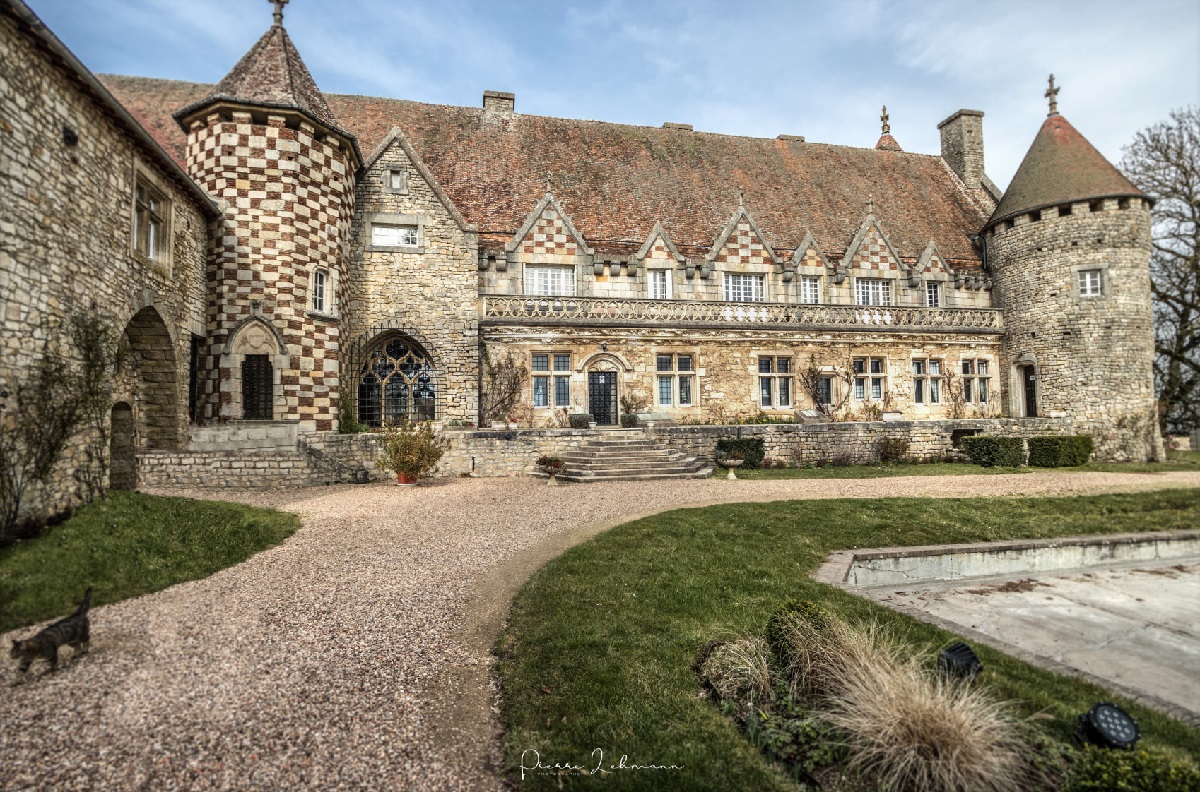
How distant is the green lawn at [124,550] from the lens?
5574 mm

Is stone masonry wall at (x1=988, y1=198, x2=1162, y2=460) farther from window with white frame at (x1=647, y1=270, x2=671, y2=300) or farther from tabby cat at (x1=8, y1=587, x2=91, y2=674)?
tabby cat at (x1=8, y1=587, x2=91, y2=674)

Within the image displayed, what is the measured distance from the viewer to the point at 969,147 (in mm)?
27078

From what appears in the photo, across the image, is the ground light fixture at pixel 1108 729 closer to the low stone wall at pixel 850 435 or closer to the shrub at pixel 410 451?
the shrub at pixel 410 451

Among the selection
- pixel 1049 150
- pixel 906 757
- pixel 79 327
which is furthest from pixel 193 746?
pixel 1049 150

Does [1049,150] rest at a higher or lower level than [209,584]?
higher

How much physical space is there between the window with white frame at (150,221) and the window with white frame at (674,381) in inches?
526

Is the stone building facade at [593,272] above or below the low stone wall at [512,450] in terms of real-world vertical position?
above

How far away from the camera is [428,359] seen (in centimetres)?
1848

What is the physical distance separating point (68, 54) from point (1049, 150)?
2807 centimetres

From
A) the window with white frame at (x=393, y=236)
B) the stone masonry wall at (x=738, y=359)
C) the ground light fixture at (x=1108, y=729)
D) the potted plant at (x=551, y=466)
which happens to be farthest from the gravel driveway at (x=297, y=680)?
the window with white frame at (x=393, y=236)

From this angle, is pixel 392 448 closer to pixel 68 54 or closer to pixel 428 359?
pixel 428 359

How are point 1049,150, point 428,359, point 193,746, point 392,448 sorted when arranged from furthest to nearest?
point 1049,150, point 428,359, point 392,448, point 193,746

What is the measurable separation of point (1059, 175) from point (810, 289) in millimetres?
9472

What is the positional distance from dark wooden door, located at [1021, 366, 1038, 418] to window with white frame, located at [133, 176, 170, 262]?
2654 cm
